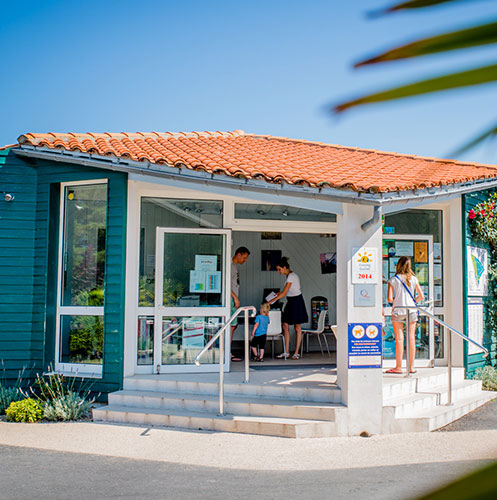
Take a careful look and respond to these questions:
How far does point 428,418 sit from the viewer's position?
272 inches

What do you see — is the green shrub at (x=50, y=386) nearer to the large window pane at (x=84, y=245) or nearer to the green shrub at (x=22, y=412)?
the green shrub at (x=22, y=412)

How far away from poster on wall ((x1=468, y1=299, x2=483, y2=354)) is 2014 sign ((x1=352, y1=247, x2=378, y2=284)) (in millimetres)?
3558

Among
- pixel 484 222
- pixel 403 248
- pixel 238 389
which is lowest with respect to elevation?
pixel 238 389

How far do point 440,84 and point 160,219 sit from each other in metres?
8.40

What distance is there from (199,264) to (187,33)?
809cm

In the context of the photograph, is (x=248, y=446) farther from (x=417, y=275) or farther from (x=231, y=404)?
(x=417, y=275)

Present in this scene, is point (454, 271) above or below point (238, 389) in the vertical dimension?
above

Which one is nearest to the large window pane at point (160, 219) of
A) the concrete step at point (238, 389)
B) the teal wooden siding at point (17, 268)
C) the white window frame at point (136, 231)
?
the white window frame at point (136, 231)

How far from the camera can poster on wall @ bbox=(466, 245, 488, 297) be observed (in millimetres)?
9859

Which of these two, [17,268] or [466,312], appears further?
[466,312]

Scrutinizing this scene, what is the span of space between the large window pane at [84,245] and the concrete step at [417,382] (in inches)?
164

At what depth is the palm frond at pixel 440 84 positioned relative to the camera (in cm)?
40

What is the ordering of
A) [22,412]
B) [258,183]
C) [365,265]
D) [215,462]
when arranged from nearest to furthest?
[215,462] → [365,265] → [258,183] → [22,412]

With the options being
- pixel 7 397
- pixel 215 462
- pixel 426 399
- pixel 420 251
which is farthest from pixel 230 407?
pixel 420 251
